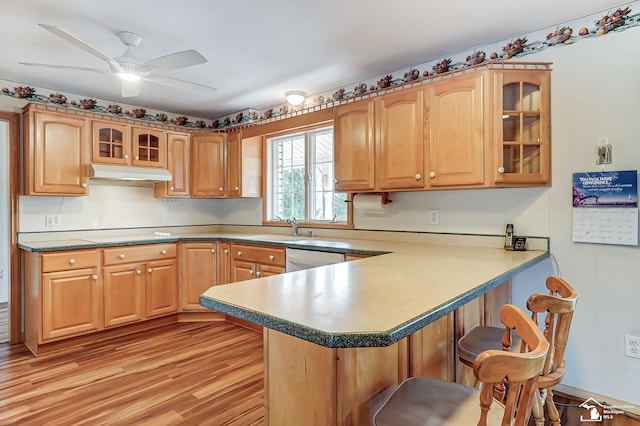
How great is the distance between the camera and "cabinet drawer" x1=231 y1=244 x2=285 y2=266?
3277 mm

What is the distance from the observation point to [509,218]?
257cm

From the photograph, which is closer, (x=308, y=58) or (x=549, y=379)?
(x=549, y=379)

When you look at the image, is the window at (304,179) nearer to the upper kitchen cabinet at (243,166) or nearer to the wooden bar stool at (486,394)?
the upper kitchen cabinet at (243,166)

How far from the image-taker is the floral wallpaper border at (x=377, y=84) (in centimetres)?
223

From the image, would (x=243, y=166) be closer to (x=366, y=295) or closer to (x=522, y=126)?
(x=522, y=126)

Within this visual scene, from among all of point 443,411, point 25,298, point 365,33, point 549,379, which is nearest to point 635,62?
point 365,33

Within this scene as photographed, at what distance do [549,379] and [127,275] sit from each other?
341 cm

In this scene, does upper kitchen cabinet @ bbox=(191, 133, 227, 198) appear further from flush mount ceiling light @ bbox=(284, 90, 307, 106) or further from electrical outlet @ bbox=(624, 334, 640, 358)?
electrical outlet @ bbox=(624, 334, 640, 358)

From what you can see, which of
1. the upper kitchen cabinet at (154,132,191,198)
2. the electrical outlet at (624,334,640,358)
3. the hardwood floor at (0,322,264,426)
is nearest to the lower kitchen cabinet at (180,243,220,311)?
the hardwood floor at (0,322,264,426)

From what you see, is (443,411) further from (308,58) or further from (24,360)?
(24,360)

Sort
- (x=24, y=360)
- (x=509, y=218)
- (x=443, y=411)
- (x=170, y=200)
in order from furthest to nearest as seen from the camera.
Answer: (x=170, y=200)
(x=24, y=360)
(x=509, y=218)
(x=443, y=411)

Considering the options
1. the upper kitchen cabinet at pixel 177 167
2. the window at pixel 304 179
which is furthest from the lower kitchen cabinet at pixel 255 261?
the upper kitchen cabinet at pixel 177 167

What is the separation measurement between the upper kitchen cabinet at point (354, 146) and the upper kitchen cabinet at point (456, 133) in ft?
1.68

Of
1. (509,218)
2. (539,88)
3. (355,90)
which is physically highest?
(355,90)
